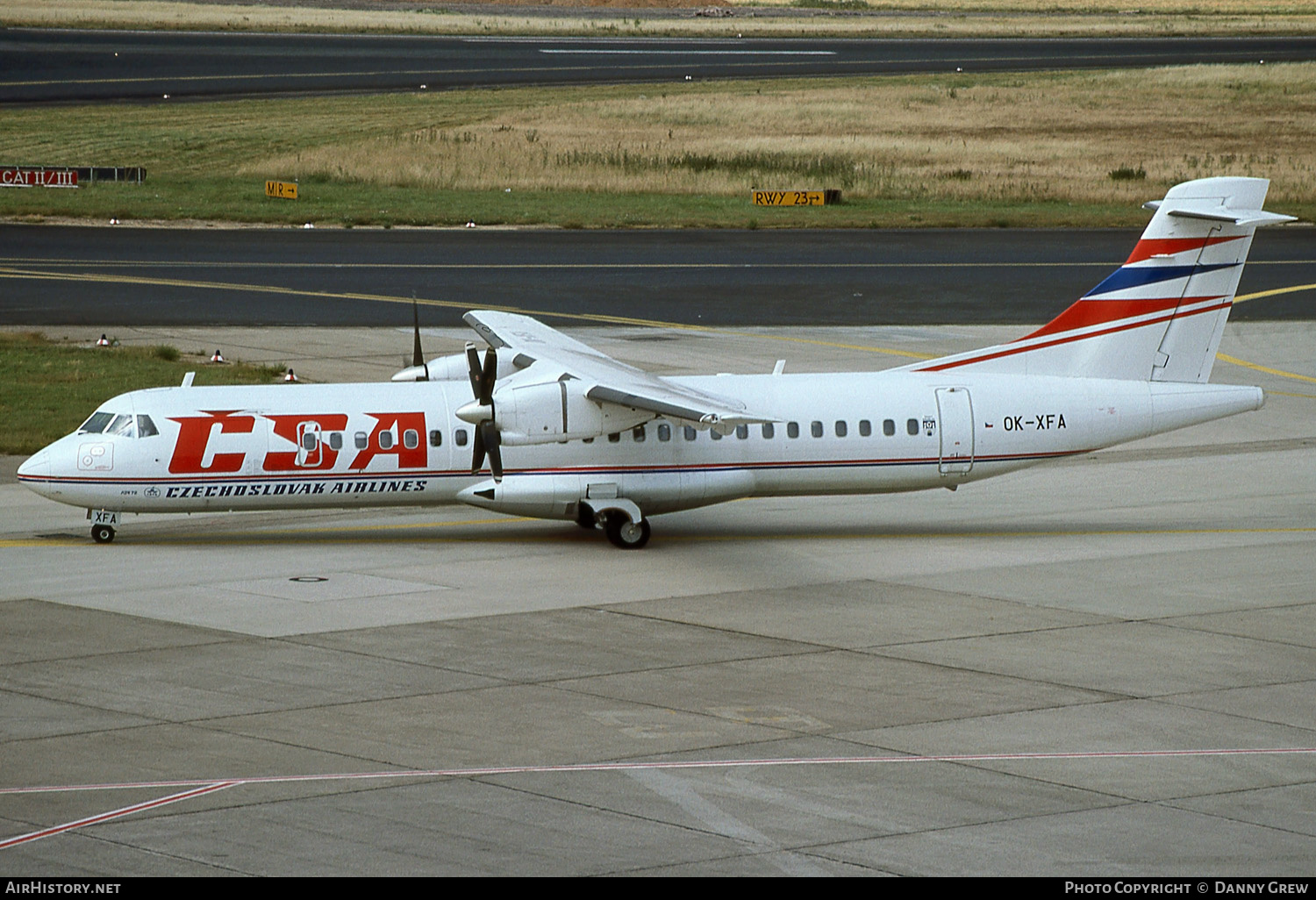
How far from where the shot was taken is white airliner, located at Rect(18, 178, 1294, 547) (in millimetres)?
29938

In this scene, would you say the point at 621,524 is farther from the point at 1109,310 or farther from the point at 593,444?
the point at 1109,310

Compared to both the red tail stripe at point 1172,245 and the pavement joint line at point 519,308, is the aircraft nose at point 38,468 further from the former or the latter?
the pavement joint line at point 519,308

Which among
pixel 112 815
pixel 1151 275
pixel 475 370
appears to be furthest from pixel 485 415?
pixel 1151 275

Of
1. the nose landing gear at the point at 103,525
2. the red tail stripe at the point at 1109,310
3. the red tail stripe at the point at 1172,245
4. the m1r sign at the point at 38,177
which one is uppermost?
the m1r sign at the point at 38,177

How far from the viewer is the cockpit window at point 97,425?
1201 inches

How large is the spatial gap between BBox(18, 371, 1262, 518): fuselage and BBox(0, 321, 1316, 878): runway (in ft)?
3.67

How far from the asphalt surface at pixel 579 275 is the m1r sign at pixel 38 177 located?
9.61 meters

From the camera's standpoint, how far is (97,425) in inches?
1206

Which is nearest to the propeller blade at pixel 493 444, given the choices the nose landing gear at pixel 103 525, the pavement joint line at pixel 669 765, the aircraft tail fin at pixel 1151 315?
the nose landing gear at pixel 103 525

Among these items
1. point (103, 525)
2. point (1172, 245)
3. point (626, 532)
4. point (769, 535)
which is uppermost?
point (1172, 245)

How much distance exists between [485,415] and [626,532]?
4100mm

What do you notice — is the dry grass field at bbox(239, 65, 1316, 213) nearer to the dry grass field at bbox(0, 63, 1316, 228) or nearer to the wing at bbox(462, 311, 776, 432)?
the dry grass field at bbox(0, 63, 1316, 228)

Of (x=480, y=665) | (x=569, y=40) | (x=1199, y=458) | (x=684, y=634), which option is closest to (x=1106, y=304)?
(x=1199, y=458)

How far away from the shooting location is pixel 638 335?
52.1 metres
